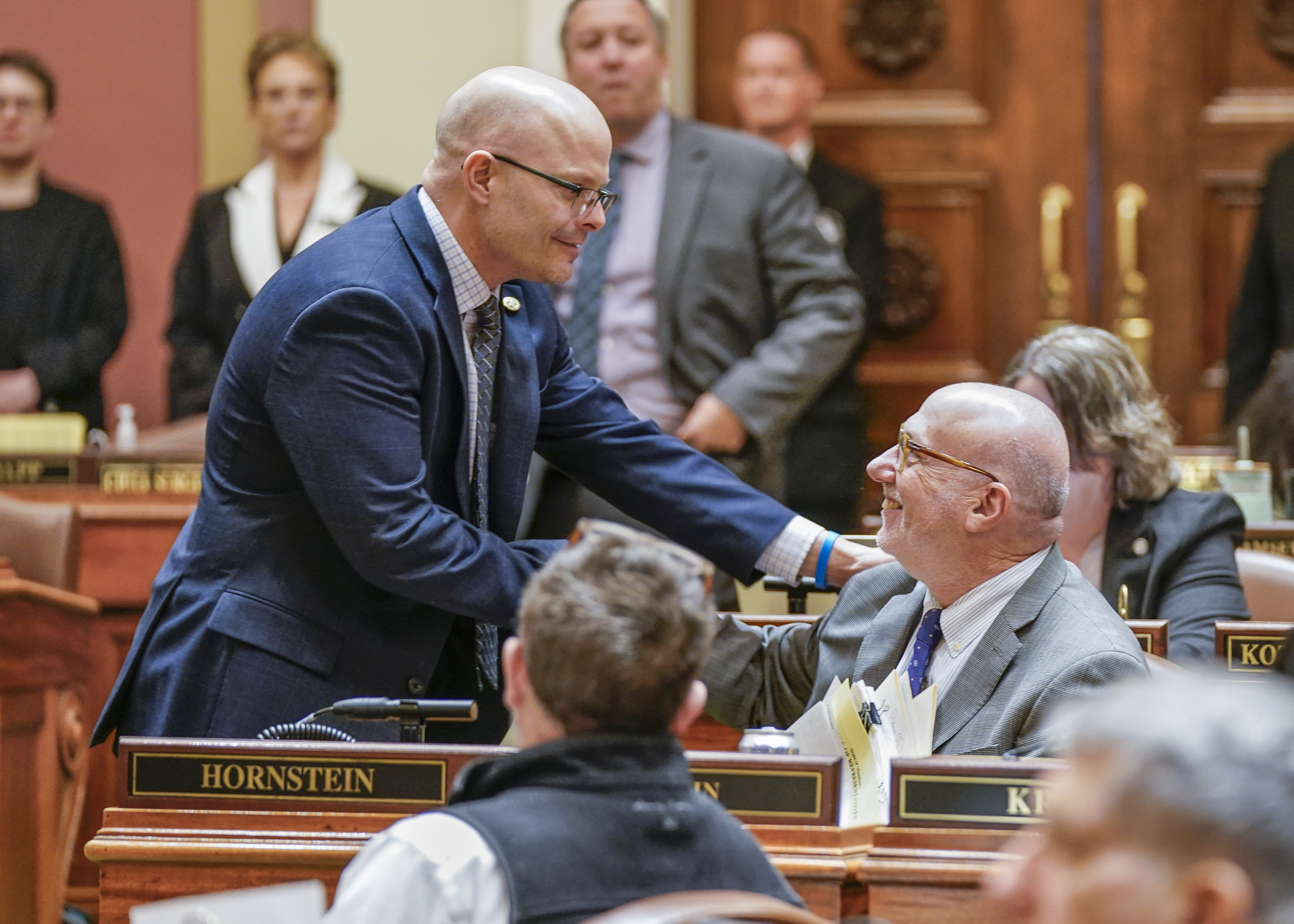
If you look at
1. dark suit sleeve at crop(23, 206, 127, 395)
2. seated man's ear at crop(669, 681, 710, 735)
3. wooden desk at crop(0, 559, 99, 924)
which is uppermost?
seated man's ear at crop(669, 681, 710, 735)

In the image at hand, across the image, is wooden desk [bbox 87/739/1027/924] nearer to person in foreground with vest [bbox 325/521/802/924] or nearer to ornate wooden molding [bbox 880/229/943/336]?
person in foreground with vest [bbox 325/521/802/924]

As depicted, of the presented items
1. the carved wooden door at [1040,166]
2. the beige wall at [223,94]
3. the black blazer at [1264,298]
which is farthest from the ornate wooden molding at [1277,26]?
the beige wall at [223,94]

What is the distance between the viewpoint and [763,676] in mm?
2553

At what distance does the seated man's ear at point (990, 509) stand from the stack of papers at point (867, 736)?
0.29 meters

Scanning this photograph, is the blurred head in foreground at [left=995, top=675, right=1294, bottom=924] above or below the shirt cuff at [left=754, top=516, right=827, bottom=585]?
above

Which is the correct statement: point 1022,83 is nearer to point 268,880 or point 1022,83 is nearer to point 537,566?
point 537,566

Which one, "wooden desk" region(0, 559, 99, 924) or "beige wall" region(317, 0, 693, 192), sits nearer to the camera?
"wooden desk" region(0, 559, 99, 924)

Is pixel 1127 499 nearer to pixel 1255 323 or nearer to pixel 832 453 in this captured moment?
pixel 832 453

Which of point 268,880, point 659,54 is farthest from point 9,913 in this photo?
point 659,54

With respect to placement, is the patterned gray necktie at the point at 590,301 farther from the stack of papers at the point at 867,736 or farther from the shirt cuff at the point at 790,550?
the stack of papers at the point at 867,736

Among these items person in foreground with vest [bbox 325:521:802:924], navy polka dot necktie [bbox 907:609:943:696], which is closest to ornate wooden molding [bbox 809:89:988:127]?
navy polka dot necktie [bbox 907:609:943:696]

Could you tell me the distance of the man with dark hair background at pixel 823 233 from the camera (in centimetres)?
464

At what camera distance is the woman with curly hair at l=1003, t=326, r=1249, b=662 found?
A: 3062 mm

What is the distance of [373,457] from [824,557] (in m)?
0.75
